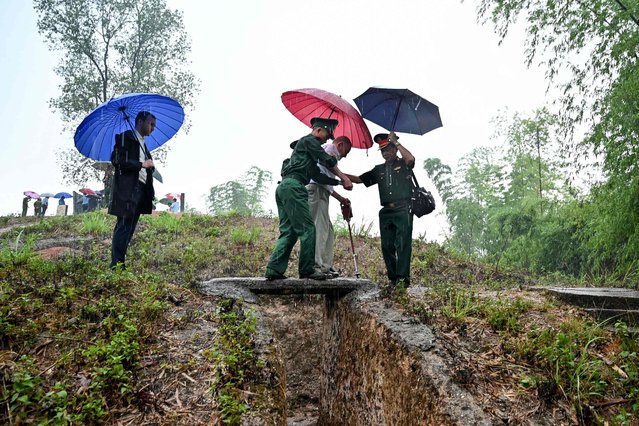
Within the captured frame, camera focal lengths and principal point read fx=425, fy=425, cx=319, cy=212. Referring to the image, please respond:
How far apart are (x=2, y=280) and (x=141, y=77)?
2000cm

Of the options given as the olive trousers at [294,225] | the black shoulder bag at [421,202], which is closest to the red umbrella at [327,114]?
the black shoulder bag at [421,202]

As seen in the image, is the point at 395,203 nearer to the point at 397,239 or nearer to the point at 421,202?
the point at 421,202

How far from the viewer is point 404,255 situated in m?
5.71

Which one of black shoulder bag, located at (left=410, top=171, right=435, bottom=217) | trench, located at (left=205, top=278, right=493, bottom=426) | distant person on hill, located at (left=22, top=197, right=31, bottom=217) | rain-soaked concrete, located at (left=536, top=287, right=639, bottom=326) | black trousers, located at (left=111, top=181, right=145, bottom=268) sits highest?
distant person on hill, located at (left=22, top=197, right=31, bottom=217)

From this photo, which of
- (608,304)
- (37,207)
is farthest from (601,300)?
(37,207)

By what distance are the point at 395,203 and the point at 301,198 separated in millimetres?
1331

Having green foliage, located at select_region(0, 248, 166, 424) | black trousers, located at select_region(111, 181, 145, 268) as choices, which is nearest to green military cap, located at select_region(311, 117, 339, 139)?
black trousers, located at select_region(111, 181, 145, 268)

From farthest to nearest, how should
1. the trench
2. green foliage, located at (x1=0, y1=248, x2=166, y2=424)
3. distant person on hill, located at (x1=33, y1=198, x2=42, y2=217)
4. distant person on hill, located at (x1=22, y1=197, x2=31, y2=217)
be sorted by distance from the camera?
distant person on hill, located at (x1=33, y1=198, x2=42, y2=217), distant person on hill, located at (x1=22, y1=197, x2=31, y2=217), the trench, green foliage, located at (x1=0, y1=248, x2=166, y2=424)

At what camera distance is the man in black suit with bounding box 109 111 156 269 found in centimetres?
535

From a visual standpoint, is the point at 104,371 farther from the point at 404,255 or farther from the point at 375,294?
the point at 404,255

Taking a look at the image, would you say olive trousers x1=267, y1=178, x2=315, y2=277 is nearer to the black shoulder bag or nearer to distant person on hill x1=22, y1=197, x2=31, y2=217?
the black shoulder bag

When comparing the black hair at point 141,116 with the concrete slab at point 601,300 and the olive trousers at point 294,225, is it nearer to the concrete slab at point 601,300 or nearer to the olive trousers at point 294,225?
the olive trousers at point 294,225

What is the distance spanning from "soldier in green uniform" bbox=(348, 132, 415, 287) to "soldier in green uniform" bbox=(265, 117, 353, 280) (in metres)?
0.56

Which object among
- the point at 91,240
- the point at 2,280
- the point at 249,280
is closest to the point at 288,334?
the point at 249,280
